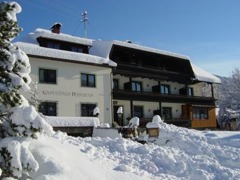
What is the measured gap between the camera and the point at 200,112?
39.8 metres

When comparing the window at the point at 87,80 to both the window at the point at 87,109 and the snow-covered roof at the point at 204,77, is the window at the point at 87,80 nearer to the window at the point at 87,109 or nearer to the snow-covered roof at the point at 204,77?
the window at the point at 87,109

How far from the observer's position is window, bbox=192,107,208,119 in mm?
39188

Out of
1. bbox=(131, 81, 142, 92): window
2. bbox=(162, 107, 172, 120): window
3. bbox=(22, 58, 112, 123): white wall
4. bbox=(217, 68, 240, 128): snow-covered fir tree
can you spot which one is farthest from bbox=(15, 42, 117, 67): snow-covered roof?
bbox=(217, 68, 240, 128): snow-covered fir tree

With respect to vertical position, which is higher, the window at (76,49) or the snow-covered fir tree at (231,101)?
the window at (76,49)

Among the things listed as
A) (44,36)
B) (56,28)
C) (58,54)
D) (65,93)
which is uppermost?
(56,28)

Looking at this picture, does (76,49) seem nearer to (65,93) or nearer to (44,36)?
(44,36)

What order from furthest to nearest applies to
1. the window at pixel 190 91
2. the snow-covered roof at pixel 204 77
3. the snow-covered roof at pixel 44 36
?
1. the window at pixel 190 91
2. the snow-covered roof at pixel 204 77
3. the snow-covered roof at pixel 44 36

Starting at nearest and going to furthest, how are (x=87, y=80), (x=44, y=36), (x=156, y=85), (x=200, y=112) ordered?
(x=44, y=36) → (x=87, y=80) → (x=156, y=85) → (x=200, y=112)

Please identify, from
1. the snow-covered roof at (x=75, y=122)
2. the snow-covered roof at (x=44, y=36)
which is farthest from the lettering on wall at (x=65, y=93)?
the snow-covered roof at (x=44, y=36)

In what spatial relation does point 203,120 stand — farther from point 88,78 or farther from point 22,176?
point 22,176

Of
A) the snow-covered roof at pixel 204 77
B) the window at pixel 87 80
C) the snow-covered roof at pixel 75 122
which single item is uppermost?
the snow-covered roof at pixel 204 77

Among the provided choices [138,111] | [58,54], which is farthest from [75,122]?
[138,111]

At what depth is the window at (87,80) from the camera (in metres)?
28.3

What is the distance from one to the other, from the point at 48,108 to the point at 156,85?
44.6 feet
